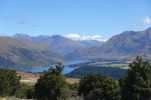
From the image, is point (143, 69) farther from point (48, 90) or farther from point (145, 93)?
point (48, 90)

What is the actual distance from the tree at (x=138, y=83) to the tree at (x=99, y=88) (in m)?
10.9

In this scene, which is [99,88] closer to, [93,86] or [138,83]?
[93,86]

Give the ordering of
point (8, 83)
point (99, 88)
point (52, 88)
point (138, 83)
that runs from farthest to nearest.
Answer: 1. point (8, 83)
2. point (99, 88)
3. point (52, 88)
4. point (138, 83)

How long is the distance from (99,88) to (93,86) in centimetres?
590

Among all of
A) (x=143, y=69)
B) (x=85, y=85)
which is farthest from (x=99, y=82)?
(x=143, y=69)

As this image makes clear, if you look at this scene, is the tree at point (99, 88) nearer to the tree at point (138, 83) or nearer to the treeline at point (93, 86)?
the treeline at point (93, 86)

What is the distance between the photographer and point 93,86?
290ft

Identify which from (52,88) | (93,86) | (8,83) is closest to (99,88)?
(93,86)

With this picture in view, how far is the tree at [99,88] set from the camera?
74.4 m

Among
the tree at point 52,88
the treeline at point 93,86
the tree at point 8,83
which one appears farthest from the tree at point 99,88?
the tree at point 8,83

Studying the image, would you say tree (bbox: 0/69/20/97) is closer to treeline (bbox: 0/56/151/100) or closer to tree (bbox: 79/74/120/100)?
treeline (bbox: 0/56/151/100)

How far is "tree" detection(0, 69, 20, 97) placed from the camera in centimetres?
7870

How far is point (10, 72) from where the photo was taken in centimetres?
9594

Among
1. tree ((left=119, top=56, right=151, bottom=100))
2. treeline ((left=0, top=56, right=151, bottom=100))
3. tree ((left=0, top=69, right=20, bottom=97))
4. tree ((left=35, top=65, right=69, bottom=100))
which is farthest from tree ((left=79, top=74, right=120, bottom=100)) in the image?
tree ((left=0, top=69, right=20, bottom=97))
